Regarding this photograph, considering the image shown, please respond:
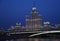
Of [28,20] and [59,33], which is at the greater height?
[28,20]

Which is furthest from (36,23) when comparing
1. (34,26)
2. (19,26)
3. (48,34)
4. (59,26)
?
(48,34)

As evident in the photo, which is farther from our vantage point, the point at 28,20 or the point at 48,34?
the point at 28,20

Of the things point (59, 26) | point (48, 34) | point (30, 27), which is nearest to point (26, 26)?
point (30, 27)

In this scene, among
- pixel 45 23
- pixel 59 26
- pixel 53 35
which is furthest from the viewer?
pixel 45 23

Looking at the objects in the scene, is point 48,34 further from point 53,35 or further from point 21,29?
point 21,29

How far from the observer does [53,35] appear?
93.0ft

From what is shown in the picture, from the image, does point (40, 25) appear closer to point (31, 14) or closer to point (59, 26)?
point (31, 14)

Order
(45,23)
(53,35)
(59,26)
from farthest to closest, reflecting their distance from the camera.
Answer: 1. (45,23)
2. (59,26)
3. (53,35)

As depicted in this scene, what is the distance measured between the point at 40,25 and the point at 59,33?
1495 centimetres

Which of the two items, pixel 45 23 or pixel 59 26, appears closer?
pixel 59 26

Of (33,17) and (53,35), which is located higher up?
(33,17)

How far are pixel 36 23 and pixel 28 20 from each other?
146 centimetres

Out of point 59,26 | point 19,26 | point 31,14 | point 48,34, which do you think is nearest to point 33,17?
point 31,14

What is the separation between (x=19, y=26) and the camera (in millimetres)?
41781
